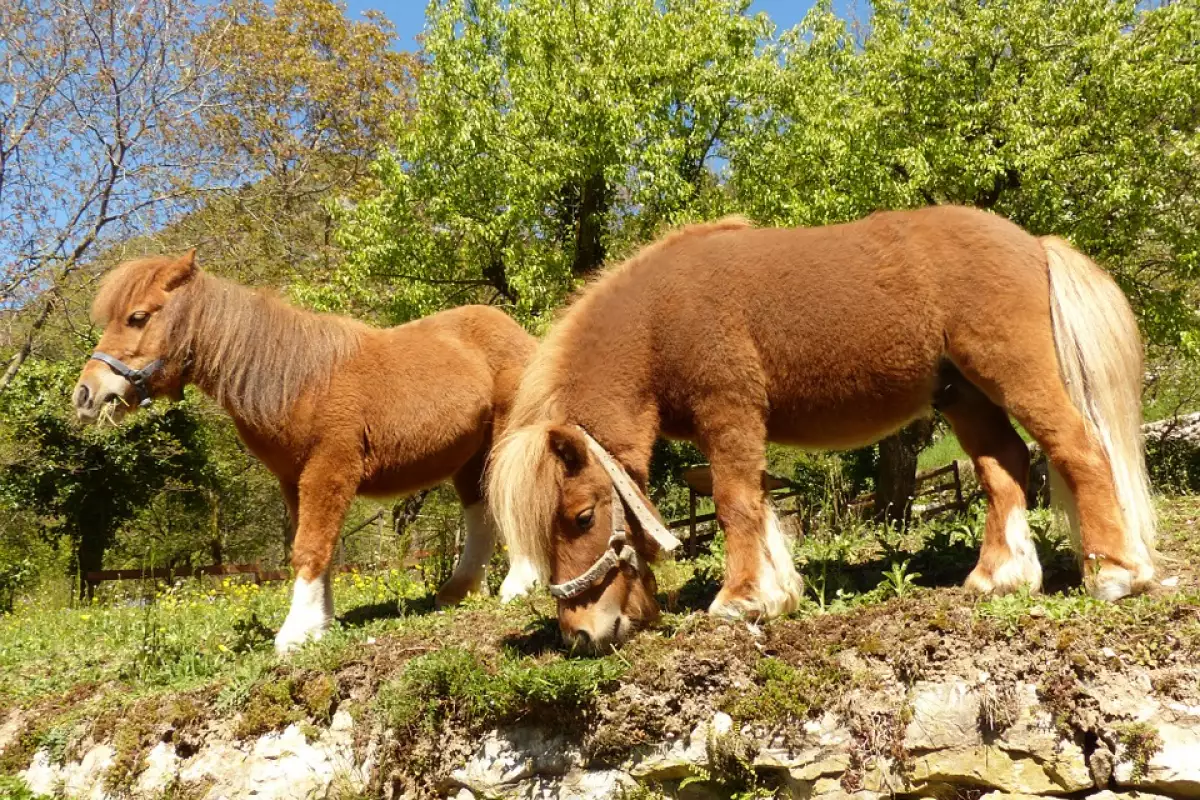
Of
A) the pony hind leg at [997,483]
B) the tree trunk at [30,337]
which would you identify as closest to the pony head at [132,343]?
the pony hind leg at [997,483]

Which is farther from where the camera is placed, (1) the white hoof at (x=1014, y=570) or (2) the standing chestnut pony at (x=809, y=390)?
(1) the white hoof at (x=1014, y=570)

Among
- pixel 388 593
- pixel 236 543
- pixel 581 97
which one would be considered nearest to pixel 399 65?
pixel 581 97

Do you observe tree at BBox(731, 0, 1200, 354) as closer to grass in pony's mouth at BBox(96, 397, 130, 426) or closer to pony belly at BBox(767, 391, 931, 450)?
pony belly at BBox(767, 391, 931, 450)

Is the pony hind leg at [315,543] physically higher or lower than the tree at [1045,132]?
lower

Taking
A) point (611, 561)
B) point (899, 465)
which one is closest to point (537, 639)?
point (611, 561)

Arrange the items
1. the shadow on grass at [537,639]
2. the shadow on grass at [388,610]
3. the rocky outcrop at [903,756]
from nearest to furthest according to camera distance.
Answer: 1. the rocky outcrop at [903,756]
2. the shadow on grass at [537,639]
3. the shadow on grass at [388,610]

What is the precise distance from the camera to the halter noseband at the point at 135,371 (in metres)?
5.50

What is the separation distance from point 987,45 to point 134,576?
15.9 m

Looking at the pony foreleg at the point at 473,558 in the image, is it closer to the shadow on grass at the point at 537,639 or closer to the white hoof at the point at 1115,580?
the shadow on grass at the point at 537,639

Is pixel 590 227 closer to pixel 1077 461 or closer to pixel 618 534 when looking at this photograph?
pixel 618 534

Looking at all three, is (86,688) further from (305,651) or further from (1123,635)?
(1123,635)

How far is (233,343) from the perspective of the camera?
5.80 meters

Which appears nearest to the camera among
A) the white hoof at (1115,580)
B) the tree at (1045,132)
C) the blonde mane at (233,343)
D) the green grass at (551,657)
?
the green grass at (551,657)

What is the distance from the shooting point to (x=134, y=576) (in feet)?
44.0
